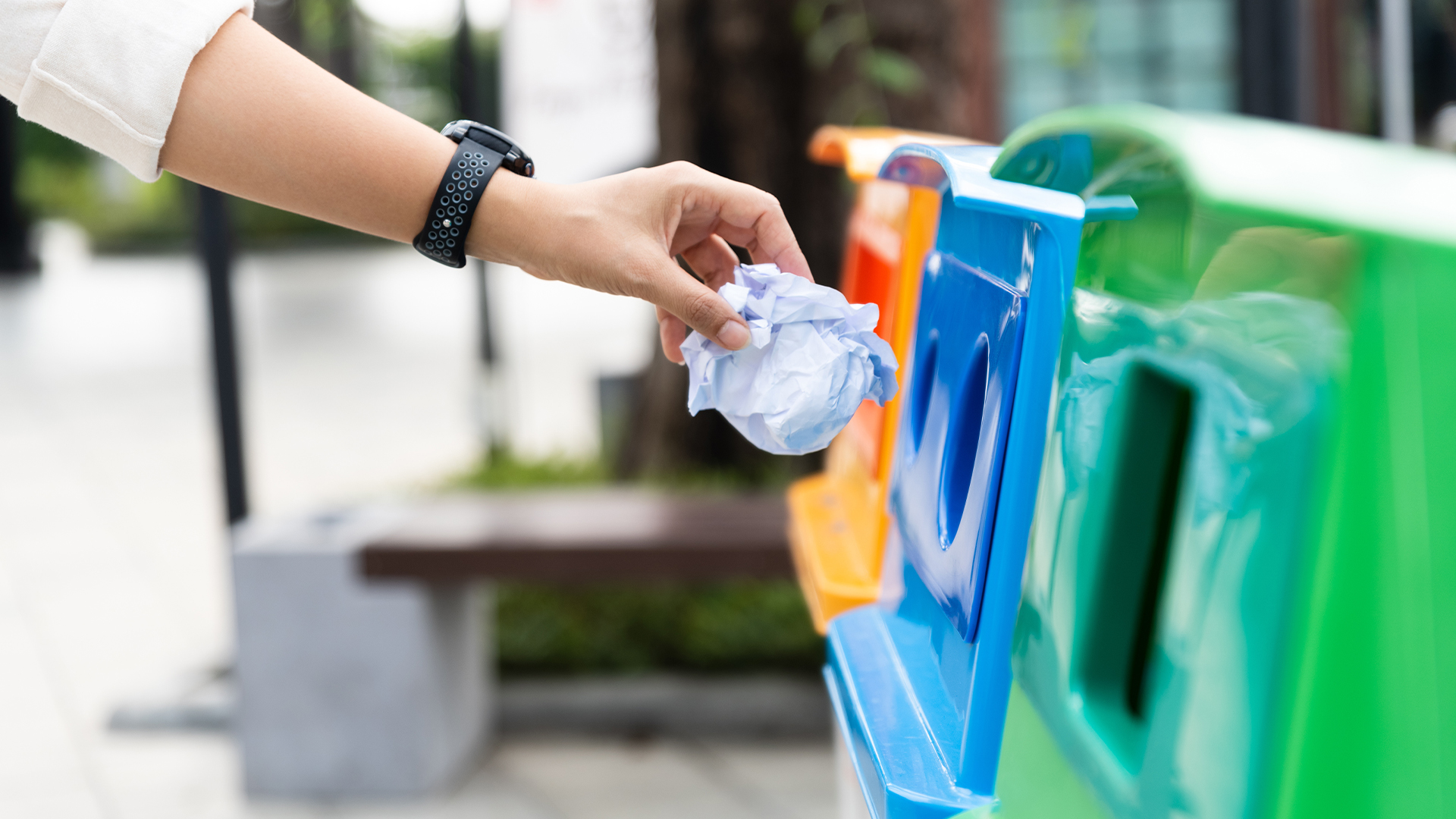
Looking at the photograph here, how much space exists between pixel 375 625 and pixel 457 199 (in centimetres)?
207

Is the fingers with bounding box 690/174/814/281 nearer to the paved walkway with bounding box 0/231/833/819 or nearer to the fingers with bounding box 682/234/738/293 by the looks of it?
the fingers with bounding box 682/234/738/293

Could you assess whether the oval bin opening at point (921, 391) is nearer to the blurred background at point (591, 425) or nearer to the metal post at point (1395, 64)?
the blurred background at point (591, 425)

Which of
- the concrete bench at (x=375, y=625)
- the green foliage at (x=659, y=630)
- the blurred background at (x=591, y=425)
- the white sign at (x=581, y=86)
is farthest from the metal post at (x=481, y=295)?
the concrete bench at (x=375, y=625)

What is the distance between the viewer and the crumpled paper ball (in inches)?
49.9

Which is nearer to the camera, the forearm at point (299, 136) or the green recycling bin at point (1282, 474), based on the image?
the green recycling bin at point (1282, 474)

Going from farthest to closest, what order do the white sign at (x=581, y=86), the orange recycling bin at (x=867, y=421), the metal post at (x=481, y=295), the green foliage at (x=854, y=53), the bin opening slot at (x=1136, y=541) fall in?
the metal post at (x=481, y=295)
the white sign at (x=581, y=86)
the green foliage at (x=854, y=53)
the orange recycling bin at (x=867, y=421)
the bin opening slot at (x=1136, y=541)

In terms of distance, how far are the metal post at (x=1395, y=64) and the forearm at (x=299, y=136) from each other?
2991mm

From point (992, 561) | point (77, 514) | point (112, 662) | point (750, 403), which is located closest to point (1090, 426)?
point (992, 561)

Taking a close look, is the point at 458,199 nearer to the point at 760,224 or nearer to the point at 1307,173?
the point at 760,224

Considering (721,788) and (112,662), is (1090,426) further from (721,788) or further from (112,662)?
(112,662)

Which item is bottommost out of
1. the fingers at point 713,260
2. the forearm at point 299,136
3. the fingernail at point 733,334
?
the fingernail at point 733,334

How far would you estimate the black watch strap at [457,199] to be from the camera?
137cm

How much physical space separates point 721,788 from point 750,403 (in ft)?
7.31

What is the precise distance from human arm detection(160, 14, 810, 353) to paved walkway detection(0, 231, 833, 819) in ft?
7.09
